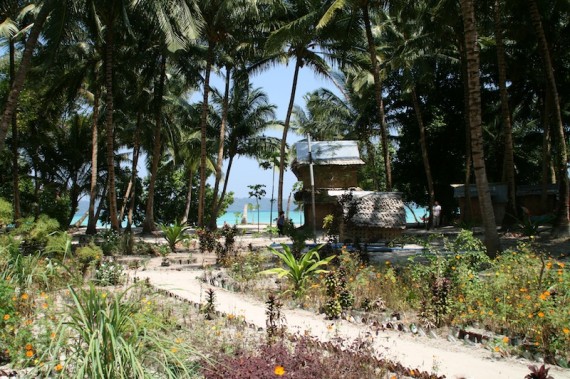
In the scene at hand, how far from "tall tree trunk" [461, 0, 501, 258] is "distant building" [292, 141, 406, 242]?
313 centimetres

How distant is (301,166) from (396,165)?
12.5 metres

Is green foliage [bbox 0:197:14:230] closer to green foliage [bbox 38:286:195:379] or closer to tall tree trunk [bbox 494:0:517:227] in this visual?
green foliage [bbox 38:286:195:379]

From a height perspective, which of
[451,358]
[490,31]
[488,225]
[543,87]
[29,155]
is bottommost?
[451,358]

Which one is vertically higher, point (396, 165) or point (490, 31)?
point (490, 31)

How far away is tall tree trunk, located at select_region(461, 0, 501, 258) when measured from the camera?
10.3 metres

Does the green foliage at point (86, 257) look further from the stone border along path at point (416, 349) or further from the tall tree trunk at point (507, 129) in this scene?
the tall tree trunk at point (507, 129)

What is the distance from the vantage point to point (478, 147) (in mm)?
10500

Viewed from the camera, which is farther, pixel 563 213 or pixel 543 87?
pixel 543 87

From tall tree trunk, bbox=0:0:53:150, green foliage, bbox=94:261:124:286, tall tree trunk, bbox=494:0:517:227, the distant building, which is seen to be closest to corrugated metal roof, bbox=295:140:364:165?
the distant building

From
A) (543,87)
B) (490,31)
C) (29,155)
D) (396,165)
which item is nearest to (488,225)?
(490,31)

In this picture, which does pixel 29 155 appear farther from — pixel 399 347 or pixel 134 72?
pixel 399 347

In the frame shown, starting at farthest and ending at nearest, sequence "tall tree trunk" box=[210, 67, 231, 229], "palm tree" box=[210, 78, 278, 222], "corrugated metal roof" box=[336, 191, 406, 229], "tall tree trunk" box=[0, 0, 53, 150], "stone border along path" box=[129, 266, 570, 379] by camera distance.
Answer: "palm tree" box=[210, 78, 278, 222] < "tall tree trunk" box=[210, 67, 231, 229] < "corrugated metal roof" box=[336, 191, 406, 229] < "tall tree trunk" box=[0, 0, 53, 150] < "stone border along path" box=[129, 266, 570, 379]

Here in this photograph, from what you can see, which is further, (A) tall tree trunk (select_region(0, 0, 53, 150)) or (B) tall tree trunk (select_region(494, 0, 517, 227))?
(B) tall tree trunk (select_region(494, 0, 517, 227))

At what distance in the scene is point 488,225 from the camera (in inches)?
408
